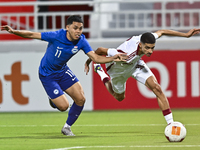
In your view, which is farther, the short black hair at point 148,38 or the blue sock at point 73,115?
the blue sock at point 73,115

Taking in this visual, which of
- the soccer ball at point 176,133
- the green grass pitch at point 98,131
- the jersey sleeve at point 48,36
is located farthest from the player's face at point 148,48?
the jersey sleeve at point 48,36

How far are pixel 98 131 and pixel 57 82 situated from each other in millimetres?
1262

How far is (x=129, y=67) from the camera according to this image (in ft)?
28.0

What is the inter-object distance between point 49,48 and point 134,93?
5536 millimetres

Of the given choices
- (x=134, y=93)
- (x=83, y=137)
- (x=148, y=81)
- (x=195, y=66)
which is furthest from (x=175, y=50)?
(x=83, y=137)

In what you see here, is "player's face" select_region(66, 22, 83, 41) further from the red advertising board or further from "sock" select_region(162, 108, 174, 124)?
the red advertising board

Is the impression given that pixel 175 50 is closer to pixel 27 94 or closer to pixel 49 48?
pixel 27 94

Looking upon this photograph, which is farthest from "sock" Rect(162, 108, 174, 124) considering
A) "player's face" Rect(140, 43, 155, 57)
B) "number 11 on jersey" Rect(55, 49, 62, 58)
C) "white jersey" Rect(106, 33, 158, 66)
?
"number 11 on jersey" Rect(55, 49, 62, 58)

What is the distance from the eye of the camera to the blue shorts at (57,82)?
323 inches

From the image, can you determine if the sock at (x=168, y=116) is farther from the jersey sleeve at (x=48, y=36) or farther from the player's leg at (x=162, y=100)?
the jersey sleeve at (x=48, y=36)

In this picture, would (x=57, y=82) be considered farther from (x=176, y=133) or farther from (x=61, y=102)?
(x=176, y=133)

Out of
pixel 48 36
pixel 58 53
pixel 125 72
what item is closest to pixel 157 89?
pixel 125 72

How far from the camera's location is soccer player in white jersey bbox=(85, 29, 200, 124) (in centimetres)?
750

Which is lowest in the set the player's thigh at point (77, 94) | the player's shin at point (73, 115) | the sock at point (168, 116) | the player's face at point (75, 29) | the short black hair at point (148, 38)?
the player's shin at point (73, 115)
